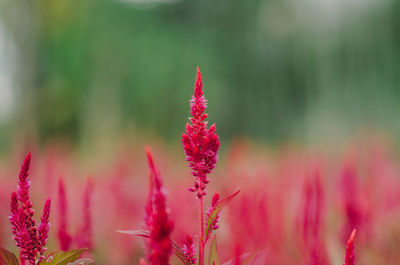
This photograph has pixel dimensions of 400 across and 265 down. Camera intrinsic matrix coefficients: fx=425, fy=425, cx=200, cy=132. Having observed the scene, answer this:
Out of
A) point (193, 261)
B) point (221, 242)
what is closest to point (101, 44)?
point (221, 242)

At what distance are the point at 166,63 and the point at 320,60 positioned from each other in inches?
224

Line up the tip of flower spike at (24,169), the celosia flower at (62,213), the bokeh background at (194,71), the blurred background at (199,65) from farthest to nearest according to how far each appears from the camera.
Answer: the blurred background at (199,65) → the bokeh background at (194,71) → the celosia flower at (62,213) → the tip of flower spike at (24,169)

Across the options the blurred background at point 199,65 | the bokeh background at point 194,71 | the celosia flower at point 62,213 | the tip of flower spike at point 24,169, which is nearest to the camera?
the tip of flower spike at point 24,169

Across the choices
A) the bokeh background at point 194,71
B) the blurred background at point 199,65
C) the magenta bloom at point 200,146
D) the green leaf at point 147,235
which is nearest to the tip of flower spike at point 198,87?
the magenta bloom at point 200,146

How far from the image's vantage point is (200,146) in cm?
64

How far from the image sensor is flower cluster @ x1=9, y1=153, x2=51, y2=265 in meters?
0.62

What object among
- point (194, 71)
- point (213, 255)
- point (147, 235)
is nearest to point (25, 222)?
point (147, 235)

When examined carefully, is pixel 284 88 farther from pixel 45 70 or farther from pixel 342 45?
pixel 45 70

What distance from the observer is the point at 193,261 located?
0.67m

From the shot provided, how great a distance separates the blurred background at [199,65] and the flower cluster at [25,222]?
7.60 metres

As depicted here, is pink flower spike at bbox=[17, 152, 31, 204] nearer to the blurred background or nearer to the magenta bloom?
the magenta bloom

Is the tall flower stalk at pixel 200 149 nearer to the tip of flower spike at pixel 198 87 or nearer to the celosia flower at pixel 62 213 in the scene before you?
the tip of flower spike at pixel 198 87

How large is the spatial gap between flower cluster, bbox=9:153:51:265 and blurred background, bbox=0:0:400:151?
7603 mm

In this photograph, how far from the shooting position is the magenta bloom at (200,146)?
2.08ft
